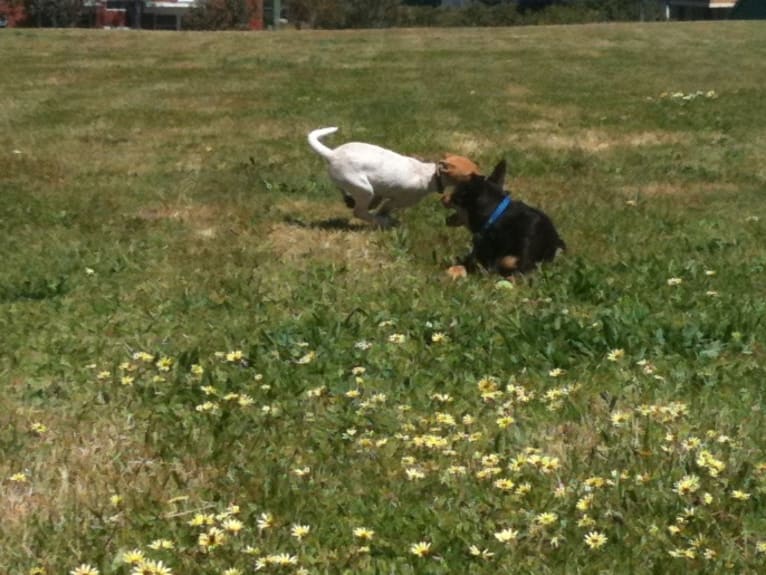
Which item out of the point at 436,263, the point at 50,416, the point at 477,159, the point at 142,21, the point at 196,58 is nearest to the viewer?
the point at 50,416

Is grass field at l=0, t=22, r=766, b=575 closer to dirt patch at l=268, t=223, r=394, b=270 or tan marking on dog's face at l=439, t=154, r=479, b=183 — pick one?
dirt patch at l=268, t=223, r=394, b=270

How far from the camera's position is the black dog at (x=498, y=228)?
7.00 m

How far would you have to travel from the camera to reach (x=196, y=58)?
86.9ft

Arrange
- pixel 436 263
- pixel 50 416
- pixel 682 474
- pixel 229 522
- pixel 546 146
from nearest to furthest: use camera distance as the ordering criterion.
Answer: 1. pixel 229 522
2. pixel 682 474
3. pixel 50 416
4. pixel 436 263
5. pixel 546 146

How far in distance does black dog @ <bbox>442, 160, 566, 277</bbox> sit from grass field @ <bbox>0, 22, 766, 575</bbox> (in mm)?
186

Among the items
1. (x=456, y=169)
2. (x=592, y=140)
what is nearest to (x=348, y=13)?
(x=592, y=140)

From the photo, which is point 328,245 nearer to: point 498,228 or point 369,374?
point 498,228

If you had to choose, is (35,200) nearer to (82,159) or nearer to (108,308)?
(82,159)

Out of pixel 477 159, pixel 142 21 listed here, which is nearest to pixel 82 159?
pixel 477 159

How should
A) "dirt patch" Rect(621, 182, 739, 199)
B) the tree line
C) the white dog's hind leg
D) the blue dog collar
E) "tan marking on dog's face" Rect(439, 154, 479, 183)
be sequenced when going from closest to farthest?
the blue dog collar, "tan marking on dog's face" Rect(439, 154, 479, 183), the white dog's hind leg, "dirt patch" Rect(621, 182, 739, 199), the tree line

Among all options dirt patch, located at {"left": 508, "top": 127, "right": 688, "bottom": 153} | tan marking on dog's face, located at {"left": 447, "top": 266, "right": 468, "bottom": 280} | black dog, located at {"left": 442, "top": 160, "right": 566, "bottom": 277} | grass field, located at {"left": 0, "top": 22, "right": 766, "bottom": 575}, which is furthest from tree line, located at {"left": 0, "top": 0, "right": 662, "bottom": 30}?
tan marking on dog's face, located at {"left": 447, "top": 266, "right": 468, "bottom": 280}

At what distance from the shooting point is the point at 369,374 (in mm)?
5156

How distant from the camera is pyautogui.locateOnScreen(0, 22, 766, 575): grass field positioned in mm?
3543

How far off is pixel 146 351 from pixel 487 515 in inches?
97.3
